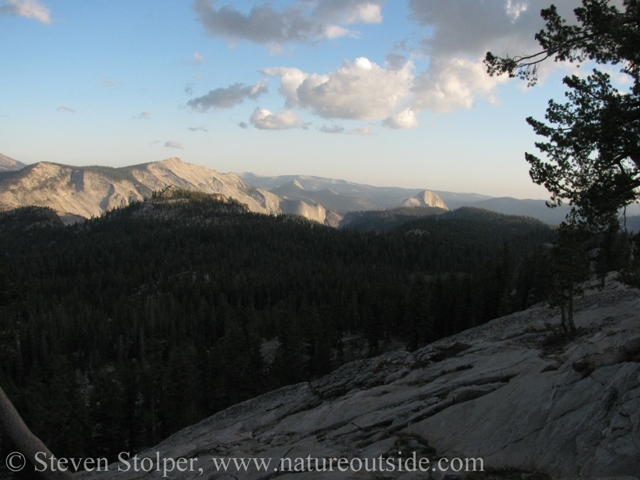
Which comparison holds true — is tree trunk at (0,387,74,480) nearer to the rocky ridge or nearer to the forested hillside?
the forested hillside

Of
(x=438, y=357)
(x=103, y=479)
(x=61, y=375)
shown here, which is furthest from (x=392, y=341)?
(x=103, y=479)

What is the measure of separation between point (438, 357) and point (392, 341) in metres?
48.3

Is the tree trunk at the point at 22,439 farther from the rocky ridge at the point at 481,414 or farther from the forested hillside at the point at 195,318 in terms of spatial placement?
the rocky ridge at the point at 481,414

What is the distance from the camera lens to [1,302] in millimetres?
17172

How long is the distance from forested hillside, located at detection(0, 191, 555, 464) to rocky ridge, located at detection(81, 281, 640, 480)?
13.9 metres

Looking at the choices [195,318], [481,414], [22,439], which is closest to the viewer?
[22,439]

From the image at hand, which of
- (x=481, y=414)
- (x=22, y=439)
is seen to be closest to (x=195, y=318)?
(x=22, y=439)

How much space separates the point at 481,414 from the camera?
14508 mm

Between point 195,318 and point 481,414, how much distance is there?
90.0 m

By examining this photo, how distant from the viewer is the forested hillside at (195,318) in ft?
140

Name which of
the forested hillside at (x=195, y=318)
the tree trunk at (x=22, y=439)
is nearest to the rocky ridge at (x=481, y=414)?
the tree trunk at (x=22, y=439)

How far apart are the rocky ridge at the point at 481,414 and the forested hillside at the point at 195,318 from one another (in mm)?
13933

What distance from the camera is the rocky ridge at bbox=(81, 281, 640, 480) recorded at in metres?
10.7

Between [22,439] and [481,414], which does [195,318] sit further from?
[481,414]
